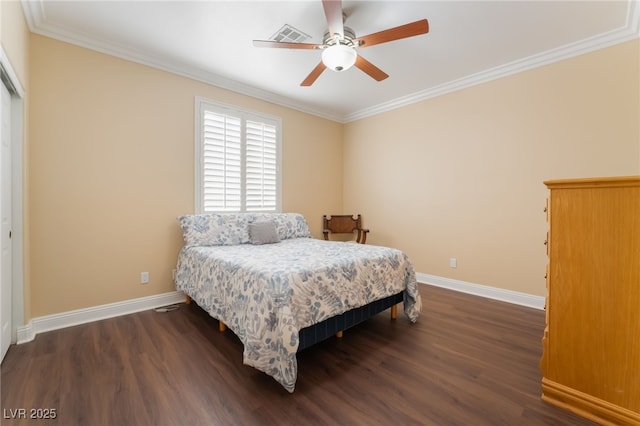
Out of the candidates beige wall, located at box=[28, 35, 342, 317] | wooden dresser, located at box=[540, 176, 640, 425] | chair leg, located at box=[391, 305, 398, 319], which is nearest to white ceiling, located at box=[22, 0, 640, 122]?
beige wall, located at box=[28, 35, 342, 317]

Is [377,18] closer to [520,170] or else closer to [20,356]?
[520,170]

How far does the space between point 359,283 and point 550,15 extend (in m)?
2.76

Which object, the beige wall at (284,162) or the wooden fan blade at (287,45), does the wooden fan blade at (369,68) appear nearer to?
the wooden fan blade at (287,45)

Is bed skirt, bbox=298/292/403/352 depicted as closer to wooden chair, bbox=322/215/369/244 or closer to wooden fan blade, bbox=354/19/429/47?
wooden chair, bbox=322/215/369/244

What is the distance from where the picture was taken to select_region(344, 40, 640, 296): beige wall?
8.41ft

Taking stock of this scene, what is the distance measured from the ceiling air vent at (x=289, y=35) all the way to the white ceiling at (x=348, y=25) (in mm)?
45

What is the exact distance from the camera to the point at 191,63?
307 centimetres

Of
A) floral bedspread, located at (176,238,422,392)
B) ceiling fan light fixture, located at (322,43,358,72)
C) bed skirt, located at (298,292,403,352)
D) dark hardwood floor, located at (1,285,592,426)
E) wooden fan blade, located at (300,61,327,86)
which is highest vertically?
wooden fan blade, located at (300,61,327,86)

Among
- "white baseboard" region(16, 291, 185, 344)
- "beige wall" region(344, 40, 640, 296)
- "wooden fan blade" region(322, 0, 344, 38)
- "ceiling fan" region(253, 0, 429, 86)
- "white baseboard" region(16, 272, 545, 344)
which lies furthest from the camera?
"beige wall" region(344, 40, 640, 296)

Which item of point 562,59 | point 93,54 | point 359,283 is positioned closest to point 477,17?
point 562,59

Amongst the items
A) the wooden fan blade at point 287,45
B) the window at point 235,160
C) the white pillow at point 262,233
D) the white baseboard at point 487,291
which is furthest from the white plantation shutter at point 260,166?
the white baseboard at point 487,291

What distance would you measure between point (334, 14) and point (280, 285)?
187 centimetres

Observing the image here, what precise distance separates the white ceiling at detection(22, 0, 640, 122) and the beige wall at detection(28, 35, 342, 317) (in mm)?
265

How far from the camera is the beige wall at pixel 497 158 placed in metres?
2.56
